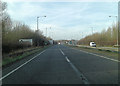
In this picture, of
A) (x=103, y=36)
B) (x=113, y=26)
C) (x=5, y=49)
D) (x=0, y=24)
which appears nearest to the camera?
(x=0, y=24)

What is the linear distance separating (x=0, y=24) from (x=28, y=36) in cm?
3769

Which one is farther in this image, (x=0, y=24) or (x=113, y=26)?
(x=113, y=26)

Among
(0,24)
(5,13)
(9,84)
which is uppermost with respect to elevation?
(5,13)

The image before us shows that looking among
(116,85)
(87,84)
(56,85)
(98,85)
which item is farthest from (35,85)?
(116,85)

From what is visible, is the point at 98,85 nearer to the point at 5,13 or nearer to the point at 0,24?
the point at 0,24

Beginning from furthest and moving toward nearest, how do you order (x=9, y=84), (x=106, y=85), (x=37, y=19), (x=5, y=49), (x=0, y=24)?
(x=37, y=19)
(x=5, y=49)
(x=0, y=24)
(x=9, y=84)
(x=106, y=85)

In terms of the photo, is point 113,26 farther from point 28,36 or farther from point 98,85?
point 98,85

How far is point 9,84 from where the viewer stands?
24.7ft

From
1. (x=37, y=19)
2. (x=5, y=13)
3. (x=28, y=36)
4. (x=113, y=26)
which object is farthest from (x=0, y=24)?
(x=113, y=26)

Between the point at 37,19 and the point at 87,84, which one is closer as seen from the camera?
the point at 87,84

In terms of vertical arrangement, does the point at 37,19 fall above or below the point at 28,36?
above

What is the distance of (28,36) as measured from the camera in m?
61.5

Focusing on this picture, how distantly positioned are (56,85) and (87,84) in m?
1.33

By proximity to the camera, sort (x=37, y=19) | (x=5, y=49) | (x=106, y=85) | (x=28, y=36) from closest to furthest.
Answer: (x=106, y=85)
(x=5, y=49)
(x=37, y=19)
(x=28, y=36)
